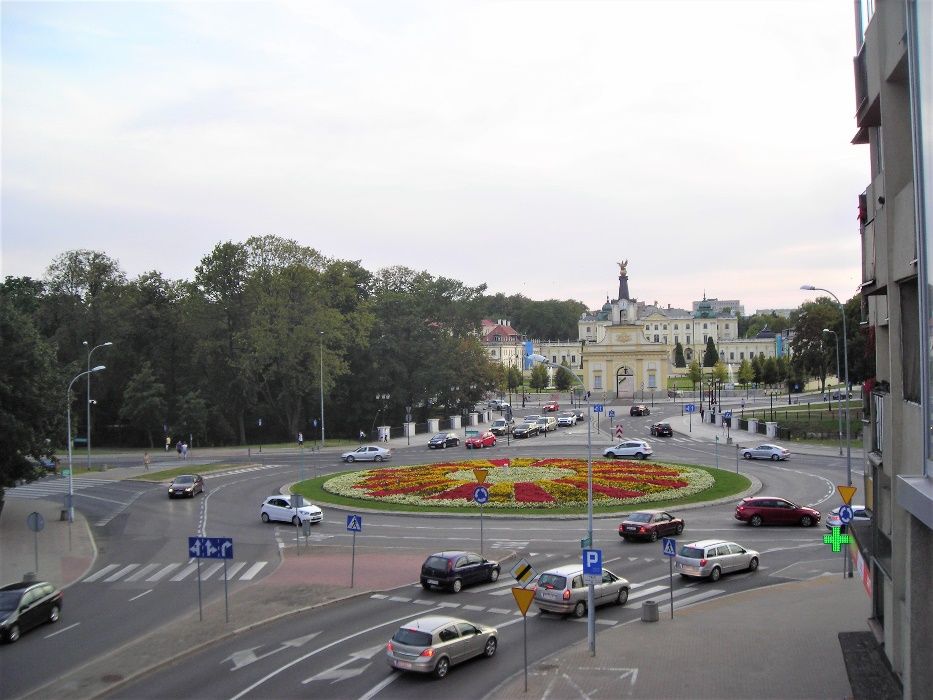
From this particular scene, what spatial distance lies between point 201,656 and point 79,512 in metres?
26.3

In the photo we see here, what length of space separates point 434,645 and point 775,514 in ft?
69.0

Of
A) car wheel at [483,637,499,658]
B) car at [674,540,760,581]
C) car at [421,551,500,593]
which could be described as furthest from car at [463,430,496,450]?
car wheel at [483,637,499,658]

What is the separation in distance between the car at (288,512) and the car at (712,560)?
53.4ft

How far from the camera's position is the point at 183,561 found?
29969mm

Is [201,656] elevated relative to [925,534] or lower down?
lower down

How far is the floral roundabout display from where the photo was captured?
131 ft

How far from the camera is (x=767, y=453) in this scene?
184ft

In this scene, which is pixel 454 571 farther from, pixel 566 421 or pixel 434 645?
pixel 566 421

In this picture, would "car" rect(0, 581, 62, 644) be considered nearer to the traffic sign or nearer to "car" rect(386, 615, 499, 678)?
the traffic sign

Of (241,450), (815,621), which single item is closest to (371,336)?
(241,450)

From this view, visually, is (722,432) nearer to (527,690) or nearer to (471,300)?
(471,300)

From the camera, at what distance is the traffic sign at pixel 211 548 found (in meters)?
21.7

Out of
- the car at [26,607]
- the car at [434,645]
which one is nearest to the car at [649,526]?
the car at [434,645]

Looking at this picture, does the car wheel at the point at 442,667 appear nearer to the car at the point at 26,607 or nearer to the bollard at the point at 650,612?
the bollard at the point at 650,612
